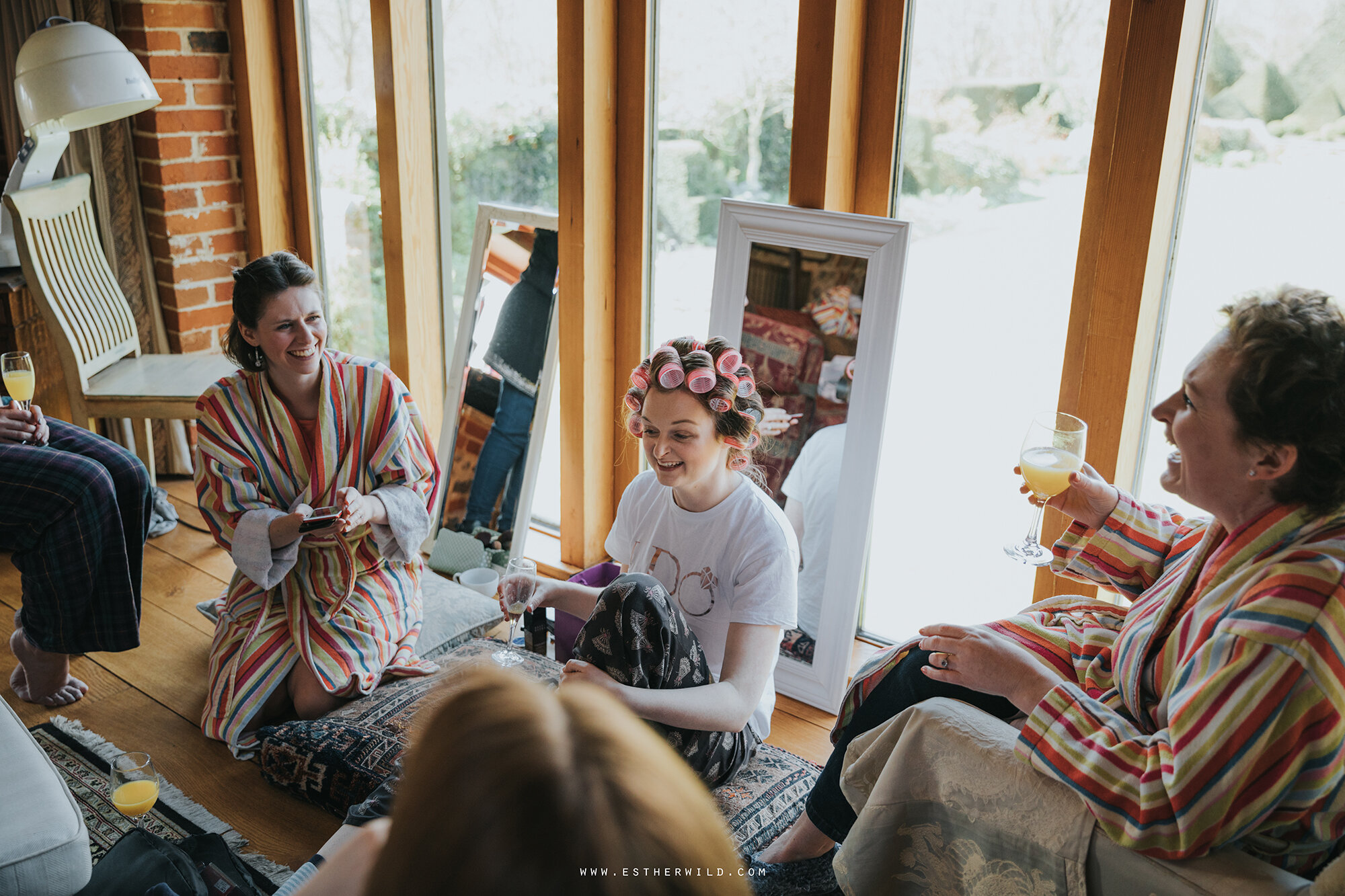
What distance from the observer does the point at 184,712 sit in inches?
101

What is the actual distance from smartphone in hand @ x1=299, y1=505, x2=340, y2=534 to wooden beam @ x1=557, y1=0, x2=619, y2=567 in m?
0.96

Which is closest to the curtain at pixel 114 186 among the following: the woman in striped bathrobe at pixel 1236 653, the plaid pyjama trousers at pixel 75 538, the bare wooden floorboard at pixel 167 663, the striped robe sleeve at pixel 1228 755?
the bare wooden floorboard at pixel 167 663

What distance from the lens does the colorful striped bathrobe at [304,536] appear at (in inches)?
93.9

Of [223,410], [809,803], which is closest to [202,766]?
[223,410]

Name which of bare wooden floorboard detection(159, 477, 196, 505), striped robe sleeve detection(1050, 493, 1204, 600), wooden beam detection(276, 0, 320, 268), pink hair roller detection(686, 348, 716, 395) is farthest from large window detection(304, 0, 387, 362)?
striped robe sleeve detection(1050, 493, 1204, 600)

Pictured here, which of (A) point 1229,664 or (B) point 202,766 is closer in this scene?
(A) point 1229,664

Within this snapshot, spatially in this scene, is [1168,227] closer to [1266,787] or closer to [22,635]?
[1266,787]

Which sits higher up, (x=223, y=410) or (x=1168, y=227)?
(x=1168, y=227)

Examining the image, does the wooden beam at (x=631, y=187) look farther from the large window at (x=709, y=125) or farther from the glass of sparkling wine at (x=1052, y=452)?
the glass of sparkling wine at (x=1052, y=452)

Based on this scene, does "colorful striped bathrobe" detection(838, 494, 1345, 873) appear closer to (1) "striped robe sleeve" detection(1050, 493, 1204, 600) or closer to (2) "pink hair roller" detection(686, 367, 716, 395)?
(1) "striped robe sleeve" detection(1050, 493, 1204, 600)

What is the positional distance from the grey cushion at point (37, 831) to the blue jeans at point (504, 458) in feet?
5.25

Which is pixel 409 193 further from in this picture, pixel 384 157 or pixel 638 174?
pixel 638 174

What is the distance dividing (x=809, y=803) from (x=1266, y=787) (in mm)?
808

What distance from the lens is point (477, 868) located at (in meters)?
0.61
